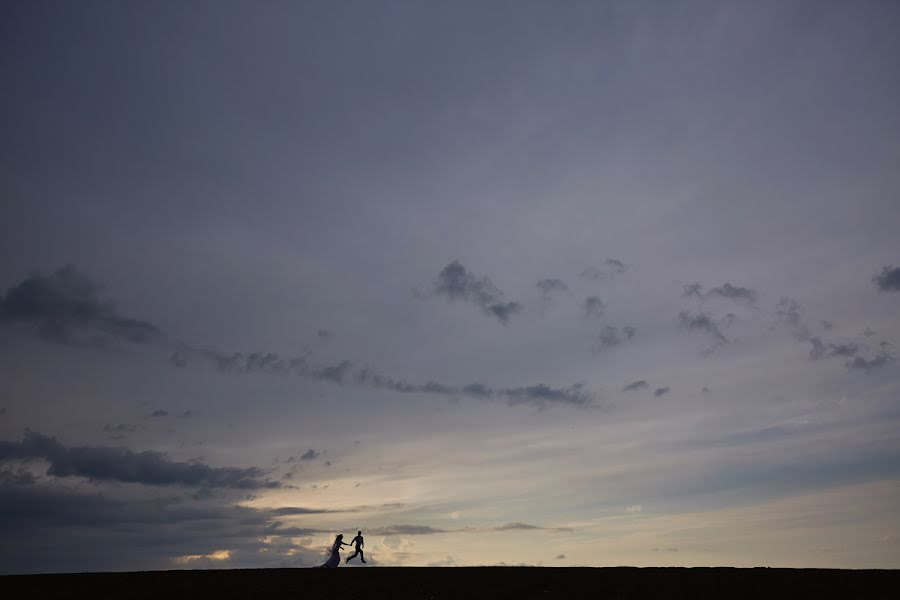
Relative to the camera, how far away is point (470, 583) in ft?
95.9

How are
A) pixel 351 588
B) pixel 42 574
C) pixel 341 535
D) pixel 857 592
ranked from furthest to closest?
pixel 341 535
pixel 42 574
pixel 351 588
pixel 857 592

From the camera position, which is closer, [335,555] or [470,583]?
[470,583]

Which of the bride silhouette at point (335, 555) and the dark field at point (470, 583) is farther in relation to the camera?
the bride silhouette at point (335, 555)

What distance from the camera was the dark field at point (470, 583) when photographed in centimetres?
2723

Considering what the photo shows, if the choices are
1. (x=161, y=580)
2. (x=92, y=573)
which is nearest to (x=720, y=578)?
(x=161, y=580)

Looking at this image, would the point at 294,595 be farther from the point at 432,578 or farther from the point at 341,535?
the point at 341,535

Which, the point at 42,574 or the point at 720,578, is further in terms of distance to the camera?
the point at 42,574

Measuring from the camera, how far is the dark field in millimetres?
A: 27234

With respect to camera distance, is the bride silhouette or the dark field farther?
the bride silhouette

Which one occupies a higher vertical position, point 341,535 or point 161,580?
point 341,535

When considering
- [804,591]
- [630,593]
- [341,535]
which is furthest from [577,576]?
[341,535]

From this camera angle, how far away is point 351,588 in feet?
94.3

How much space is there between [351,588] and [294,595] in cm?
248

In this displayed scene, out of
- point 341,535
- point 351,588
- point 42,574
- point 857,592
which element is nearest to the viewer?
point 857,592
